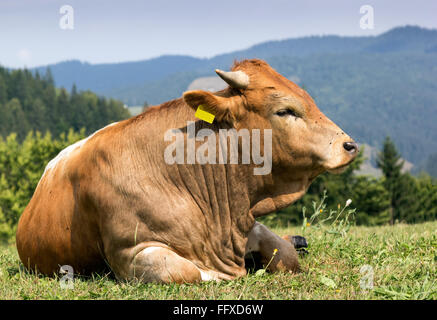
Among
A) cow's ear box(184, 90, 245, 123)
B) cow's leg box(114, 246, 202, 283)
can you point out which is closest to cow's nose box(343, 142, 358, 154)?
cow's ear box(184, 90, 245, 123)

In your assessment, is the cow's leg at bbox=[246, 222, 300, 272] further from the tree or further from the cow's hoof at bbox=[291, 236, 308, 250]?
the tree

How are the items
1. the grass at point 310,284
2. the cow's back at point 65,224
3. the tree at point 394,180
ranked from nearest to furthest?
1. the grass at point 310,284
2. the cow's back at point 65,224
3. the tree at point 394,180

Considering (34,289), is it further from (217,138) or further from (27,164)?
(27,164)

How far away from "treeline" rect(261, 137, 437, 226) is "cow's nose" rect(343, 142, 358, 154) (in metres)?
60.1

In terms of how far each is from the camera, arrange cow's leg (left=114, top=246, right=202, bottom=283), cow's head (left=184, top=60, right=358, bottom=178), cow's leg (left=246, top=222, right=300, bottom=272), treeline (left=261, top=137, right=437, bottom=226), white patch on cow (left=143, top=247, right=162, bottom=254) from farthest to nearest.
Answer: treeline (left=261, top=137, right=437, bottom=226) → cow's leg (left=246, top=222, right=300, bottom=272) → cow's head (left=184, top=60, right=358, bottom=178) → white patch on cow (left=143, top=247, right=162, bottom=254) → cow's leg (left=114, top=246, right=202, bottom=283)

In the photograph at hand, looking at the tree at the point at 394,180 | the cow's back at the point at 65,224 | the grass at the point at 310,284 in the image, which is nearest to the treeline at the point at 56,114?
the tree at the point at 394,180

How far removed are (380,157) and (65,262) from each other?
278 feet

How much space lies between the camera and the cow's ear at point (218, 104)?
19.0 feet

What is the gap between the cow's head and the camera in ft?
19.1

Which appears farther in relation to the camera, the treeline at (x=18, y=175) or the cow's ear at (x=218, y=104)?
the treeline at (x=18, y=175)

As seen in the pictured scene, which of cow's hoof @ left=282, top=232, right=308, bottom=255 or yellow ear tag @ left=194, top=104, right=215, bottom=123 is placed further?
cow's hoof @ left=282, top=232, right=308, bottom=255

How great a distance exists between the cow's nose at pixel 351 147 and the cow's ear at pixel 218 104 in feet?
4.02

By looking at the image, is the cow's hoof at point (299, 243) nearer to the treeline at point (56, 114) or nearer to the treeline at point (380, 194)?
the treeline at point (380, 194)

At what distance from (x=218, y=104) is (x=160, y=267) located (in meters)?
1.90
